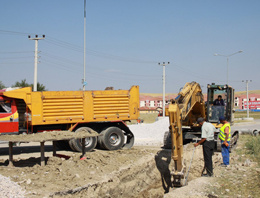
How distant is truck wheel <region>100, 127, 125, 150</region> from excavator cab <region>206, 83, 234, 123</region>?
3920mm

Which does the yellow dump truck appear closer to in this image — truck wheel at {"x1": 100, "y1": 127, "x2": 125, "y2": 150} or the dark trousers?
truck wheel at {"x1": 100, "y1": 127, "x2": 125, "y2": 150}

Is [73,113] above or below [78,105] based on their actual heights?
below

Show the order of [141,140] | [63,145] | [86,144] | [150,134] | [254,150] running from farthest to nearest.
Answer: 1. [150,134]
2. [141,140]
3. [63,145]
4. [86,144]
5. [254,150]

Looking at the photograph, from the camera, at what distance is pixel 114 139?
1487cm

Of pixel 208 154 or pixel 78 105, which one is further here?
pixel 78 105

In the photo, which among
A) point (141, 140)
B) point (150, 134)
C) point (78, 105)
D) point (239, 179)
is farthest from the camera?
point (150, 134)

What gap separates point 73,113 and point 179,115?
19.8ft

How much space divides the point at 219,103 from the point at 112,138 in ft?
16.1

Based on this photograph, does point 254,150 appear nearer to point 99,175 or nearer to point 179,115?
point 179,115

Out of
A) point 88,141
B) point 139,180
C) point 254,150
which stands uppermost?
point 88,141

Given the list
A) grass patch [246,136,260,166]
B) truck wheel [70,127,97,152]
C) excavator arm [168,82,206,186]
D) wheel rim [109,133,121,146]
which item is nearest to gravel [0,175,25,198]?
excavator arm [168,82,206,186]

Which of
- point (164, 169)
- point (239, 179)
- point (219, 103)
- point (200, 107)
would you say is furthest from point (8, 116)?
point (239, 179)

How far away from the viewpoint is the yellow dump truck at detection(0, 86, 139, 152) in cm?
1348

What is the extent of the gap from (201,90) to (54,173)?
6.51 m
